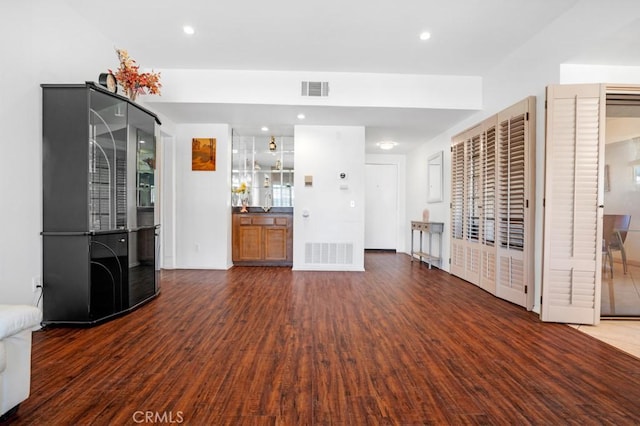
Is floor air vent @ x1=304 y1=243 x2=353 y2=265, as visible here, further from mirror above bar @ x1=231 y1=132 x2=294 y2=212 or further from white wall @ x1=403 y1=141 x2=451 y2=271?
white wall @ x1=403 y1=141 x2=451 y2=271

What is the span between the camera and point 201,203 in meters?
5.48

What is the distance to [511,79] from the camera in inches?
150

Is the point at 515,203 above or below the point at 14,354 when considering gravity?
above

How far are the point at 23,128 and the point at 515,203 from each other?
16.5ft

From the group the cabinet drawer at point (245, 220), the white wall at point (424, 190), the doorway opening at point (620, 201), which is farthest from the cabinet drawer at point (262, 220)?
the doorway opening at point (620, 201)

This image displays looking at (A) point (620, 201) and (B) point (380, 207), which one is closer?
(A) point (620, 201)

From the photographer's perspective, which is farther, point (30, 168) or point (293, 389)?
point (30, 168)

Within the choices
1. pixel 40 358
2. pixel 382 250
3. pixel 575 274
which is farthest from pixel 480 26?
pixel 382 250

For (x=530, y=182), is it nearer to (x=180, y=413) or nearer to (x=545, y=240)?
(x=545, y=240)

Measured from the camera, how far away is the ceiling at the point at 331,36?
2.95m

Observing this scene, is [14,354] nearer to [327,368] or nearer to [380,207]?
[327,368]

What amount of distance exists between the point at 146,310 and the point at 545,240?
4.23m

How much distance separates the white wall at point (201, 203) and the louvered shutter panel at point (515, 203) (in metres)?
4.34

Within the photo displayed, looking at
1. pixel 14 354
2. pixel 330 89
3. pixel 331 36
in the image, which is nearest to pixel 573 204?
pixel 331 36
